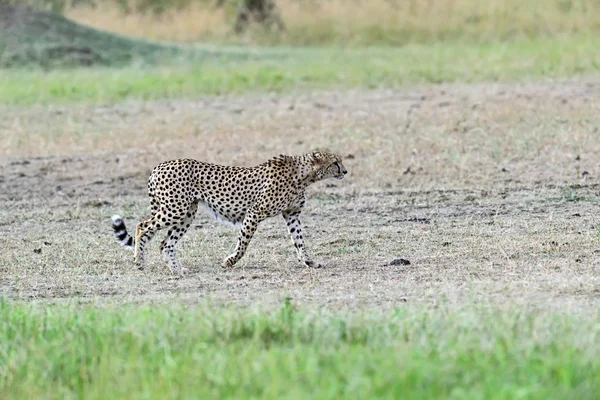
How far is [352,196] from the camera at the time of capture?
11906 mm

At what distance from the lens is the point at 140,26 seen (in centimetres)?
3039

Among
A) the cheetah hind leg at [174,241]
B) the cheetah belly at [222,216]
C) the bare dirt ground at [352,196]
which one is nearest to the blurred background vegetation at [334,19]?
the bare dirt ground at [352,196]

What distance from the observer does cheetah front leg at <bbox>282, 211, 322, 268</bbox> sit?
8.90 meters

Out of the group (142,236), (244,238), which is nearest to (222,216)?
(244,238)

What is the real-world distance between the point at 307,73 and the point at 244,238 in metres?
11.4

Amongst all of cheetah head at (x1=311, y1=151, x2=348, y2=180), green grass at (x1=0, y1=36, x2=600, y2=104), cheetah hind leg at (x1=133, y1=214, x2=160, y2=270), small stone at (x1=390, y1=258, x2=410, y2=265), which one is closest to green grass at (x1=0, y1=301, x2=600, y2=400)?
small stone at (x1=390, y1=258, x2=410, y2=265)

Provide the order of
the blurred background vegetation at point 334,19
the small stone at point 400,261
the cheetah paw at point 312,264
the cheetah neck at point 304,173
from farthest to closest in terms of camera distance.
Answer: the blurred background vegetation at point 334,19 → the cheetah neck at point 304,173 → the cheetah paw at point 312,264 → the small stone at point 400,261

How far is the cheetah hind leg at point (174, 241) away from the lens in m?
8.88

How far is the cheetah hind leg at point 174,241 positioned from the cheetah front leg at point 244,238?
295 millimetres

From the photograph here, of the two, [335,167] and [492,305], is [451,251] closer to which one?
[335,167]

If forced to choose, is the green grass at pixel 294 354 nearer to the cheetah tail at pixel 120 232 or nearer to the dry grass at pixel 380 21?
the cheetah tail at pixel 120 232

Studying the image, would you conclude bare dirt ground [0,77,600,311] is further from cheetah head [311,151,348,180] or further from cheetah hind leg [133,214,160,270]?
cheetah head [311,151,348,180]

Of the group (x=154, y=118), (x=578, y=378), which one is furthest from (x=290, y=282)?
(x=154, y=118)

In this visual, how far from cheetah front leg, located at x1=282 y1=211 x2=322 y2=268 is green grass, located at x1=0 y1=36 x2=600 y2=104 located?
943 cm
